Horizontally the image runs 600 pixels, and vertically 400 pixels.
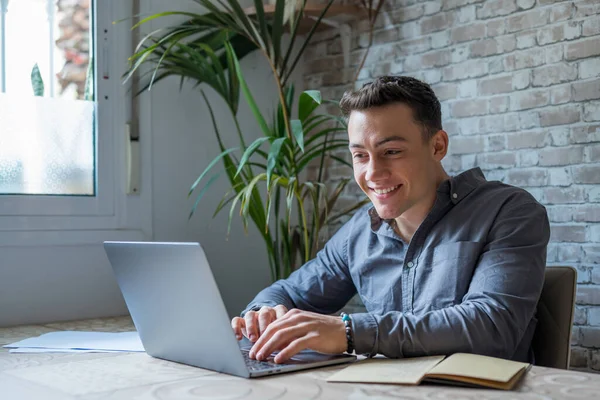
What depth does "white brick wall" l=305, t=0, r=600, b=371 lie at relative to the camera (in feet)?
8.61

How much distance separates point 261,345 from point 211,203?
6.36ft

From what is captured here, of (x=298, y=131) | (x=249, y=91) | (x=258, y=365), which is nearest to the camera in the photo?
(x=258, y=365)

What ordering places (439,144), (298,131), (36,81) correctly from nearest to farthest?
(439,144)
(298,131)
(36,81)

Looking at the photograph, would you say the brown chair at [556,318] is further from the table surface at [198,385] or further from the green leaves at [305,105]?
the green leaves at [305,105]

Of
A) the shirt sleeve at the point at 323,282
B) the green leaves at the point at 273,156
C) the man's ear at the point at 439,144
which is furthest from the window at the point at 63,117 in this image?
the man's ear at the point at 439,144

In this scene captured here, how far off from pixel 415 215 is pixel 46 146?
1.61m

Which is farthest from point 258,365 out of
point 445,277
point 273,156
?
point 273,156

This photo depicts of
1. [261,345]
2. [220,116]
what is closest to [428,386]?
[261,345]

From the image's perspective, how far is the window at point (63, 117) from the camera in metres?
2.69

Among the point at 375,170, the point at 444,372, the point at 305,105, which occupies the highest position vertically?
the point at 305,105

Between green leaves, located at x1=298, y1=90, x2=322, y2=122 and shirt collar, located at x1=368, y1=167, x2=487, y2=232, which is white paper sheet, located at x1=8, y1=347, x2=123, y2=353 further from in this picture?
green leaves, located at x1=298, y1=90, x2=322, y2=122

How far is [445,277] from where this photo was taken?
1.75 meters

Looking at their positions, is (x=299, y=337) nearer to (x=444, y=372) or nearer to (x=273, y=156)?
(x=444, y=372)

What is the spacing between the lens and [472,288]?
5.33 ft
